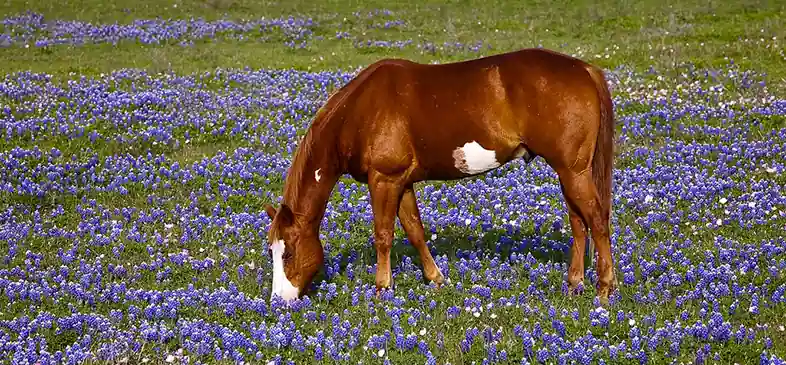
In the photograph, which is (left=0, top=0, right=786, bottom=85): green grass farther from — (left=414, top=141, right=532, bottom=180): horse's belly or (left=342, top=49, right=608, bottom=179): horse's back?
(left=414, top=141, right=532, bottom=180): horse's belly

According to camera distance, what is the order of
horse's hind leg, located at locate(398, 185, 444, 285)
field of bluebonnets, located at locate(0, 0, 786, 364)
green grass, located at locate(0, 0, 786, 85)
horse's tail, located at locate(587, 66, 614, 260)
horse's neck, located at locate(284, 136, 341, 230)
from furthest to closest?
green grass, located at locate(0, 0, 786, 85)
horse's hind leg, located at locate(398, 185, 444, 285)
horse's neck, located at locate(284, 136, 341, 230)
horse's tail, located at locate(587, 66, 614, 260)
field of bluebonnets, located at locate(0, 0, 786, 364)

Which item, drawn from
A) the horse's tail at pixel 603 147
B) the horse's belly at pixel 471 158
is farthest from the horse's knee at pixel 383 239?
the horse's tail at pixel 603 147

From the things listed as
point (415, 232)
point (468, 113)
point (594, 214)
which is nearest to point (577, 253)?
point (594, 214)

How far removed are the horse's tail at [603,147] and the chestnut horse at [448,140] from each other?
10 millimetres

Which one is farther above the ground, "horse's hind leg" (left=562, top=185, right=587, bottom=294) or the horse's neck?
the horse's neck

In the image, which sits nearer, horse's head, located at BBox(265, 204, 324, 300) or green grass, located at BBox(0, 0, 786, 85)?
horse's head, located at BBox(265, 204, 324, 300)

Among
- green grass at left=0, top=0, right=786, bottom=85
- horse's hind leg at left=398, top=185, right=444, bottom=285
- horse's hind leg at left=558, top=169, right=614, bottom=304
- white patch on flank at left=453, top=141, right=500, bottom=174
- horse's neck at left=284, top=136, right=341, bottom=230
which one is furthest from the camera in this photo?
green grass at left=0, top=0, right=786, bottom=85

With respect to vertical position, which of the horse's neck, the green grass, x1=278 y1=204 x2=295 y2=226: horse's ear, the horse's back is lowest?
x1=278 y1=204 x2=295 y2=226: horse's ear

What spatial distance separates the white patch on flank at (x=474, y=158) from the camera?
29.0 ft

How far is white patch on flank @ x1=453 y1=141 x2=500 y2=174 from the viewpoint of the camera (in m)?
8.84

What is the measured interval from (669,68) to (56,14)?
70.3 ft

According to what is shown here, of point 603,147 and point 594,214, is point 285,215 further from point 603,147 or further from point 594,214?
point 603,147

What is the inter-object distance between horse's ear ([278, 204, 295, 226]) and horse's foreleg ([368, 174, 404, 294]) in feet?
2.73

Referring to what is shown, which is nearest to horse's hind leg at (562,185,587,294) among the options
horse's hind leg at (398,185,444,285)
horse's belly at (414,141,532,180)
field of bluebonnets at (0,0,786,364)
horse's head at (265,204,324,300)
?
field of bluebonnets at (0,0,786,364)
